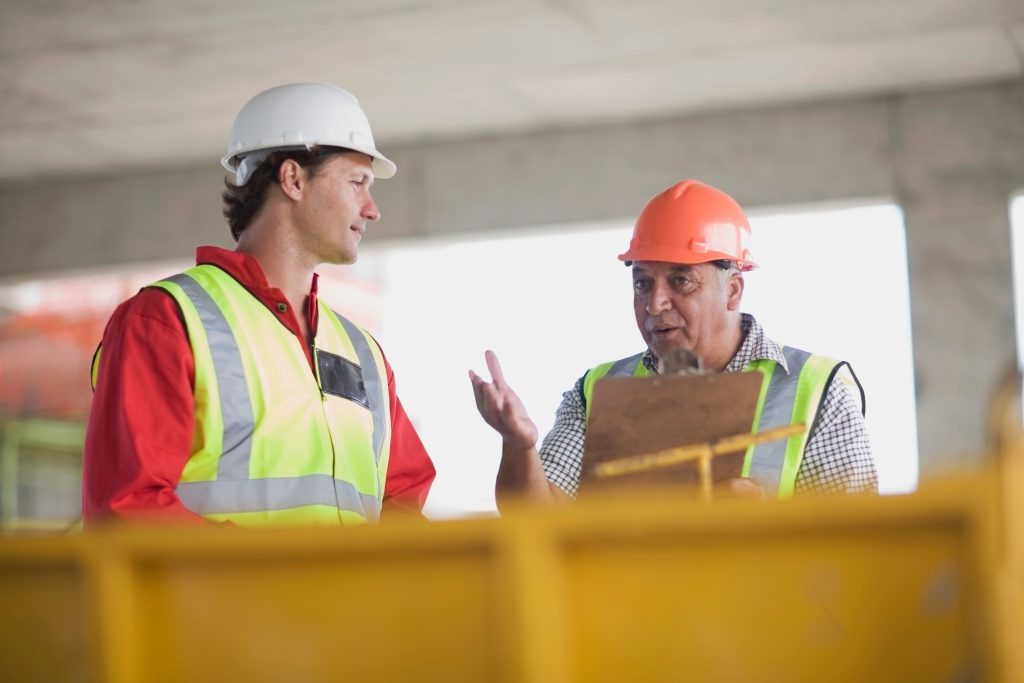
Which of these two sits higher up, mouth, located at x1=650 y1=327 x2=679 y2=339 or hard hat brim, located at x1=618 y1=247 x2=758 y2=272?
hard hat brim, located at x1=618 y1=247 x2=758 y2=272

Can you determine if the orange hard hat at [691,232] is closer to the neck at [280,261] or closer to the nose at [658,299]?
the nose at [658,299]

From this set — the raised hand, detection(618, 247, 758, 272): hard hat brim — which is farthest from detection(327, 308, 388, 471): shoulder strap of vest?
detection(618, 247, 758, 272): hard hat brim

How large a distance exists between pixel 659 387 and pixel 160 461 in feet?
4.24

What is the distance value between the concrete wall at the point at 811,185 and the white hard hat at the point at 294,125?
19.9 feet

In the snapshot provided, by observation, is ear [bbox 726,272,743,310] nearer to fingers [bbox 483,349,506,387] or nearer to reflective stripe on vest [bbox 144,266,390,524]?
fingers [bbox 483,349,506,387]

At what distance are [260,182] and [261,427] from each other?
96 centimetres

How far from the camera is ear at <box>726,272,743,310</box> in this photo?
4609 millimetres

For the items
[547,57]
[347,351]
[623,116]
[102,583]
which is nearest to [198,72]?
[547,57]

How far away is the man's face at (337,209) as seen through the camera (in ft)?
14.0

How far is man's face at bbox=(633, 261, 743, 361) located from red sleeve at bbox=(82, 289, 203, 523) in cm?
157

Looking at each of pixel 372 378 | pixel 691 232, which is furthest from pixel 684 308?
pixel 372 378

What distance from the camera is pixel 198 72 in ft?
31.3

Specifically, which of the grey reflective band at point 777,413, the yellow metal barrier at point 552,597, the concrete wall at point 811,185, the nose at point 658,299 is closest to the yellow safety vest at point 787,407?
the grey reflective band at point 777,413

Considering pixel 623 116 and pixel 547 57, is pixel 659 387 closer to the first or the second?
pixel 547 57
